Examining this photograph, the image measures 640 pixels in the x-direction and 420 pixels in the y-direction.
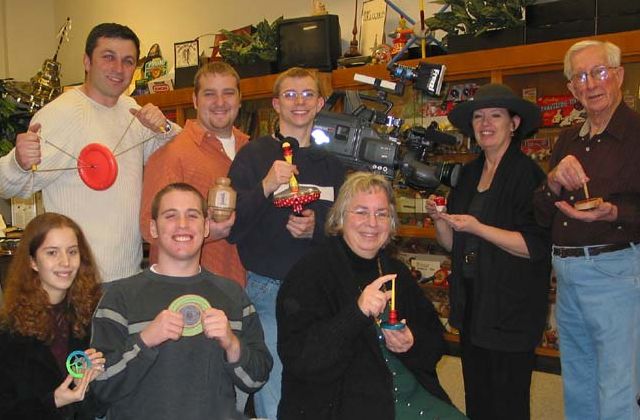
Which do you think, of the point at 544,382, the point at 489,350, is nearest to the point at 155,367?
the point at 489,350

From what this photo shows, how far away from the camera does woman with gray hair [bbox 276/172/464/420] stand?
1.91m

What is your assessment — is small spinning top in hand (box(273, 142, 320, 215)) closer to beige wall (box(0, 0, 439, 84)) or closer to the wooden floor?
the wooden floor

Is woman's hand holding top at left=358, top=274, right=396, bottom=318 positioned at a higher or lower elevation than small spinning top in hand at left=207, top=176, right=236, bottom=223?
lower

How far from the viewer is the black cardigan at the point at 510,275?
7.57 ft

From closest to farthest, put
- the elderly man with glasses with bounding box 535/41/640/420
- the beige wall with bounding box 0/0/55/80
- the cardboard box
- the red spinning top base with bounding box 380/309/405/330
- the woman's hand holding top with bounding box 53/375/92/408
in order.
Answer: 1. the woman's hand holding top with bounding box 53/375/92/408
2. the red spinning top base with bounding box 380/309/405/330
3. the elderly man with glasses with bounding box 535/41/640/420
4. the cardboard box
5. the beige wall with bounding box 0/0/55/80

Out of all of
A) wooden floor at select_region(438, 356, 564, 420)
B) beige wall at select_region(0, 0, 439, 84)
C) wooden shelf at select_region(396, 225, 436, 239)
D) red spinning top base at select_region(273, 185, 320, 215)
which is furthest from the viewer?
beige wall at select_region(0, 0, 439, 84)

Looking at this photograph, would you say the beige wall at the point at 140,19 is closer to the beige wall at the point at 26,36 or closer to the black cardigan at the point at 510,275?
the beige wall at the point at 26,36

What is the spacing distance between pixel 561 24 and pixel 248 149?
221 cm

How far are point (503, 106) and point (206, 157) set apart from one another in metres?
1.12

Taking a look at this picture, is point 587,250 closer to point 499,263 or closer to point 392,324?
point 499,263

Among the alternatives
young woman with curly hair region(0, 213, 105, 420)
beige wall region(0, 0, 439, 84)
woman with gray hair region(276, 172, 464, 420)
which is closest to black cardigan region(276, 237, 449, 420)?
woman with gray hair region(276, 172, 464, 420)

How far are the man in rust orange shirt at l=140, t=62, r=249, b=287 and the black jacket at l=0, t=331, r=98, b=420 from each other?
24.4 inches

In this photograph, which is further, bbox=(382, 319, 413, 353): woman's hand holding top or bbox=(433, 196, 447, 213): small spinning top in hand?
bbox=(433, 196, 447, 213): small spinning top in hand

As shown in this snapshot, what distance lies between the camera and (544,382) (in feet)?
12.6
